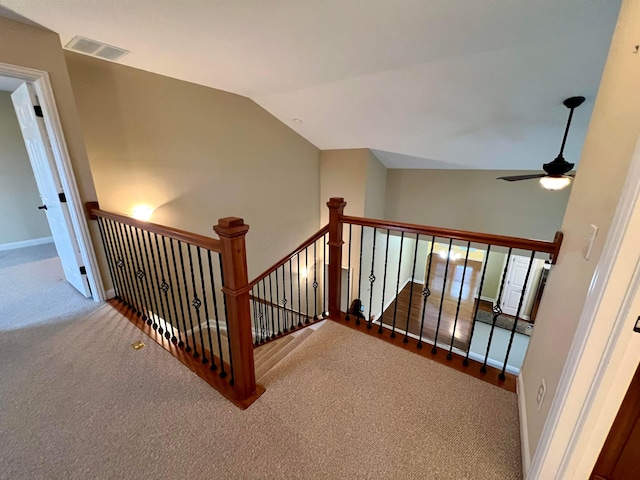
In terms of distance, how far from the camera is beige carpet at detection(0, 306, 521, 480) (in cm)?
127

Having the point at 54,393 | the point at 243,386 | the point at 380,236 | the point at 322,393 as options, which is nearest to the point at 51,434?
the point at 54,393

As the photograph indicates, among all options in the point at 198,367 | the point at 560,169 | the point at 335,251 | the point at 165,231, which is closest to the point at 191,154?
the point at 165,231

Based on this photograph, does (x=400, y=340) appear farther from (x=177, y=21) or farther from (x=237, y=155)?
(x=237, y=155)

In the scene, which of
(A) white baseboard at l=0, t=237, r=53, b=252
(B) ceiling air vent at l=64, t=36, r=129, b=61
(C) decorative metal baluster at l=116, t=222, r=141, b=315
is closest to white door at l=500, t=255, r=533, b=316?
(C) decorative metal baluster at l=116, t=222, r=141, b=315

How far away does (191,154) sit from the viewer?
3.62 meters

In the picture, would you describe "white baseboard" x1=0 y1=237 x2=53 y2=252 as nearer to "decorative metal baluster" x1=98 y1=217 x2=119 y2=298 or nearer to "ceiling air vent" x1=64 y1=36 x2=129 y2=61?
"decorative metal baluster" x1=98 y1=217 x2=119 y2=298

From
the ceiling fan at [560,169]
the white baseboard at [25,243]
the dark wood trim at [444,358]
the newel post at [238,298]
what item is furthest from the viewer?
the white baseboard at [25,243]

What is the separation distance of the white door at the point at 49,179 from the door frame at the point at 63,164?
0.06 metres

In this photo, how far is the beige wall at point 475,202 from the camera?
15.1 ft

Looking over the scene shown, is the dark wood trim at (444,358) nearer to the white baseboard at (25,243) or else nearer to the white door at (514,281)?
the white baseboard at (25,243)

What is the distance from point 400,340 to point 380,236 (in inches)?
179

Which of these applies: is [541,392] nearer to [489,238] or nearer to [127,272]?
[489,238]

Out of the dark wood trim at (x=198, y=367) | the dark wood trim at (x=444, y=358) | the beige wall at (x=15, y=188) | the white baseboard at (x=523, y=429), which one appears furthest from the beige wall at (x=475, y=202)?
the beige wall at (x=15, y=188)

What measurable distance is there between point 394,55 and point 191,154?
2.74 meters
